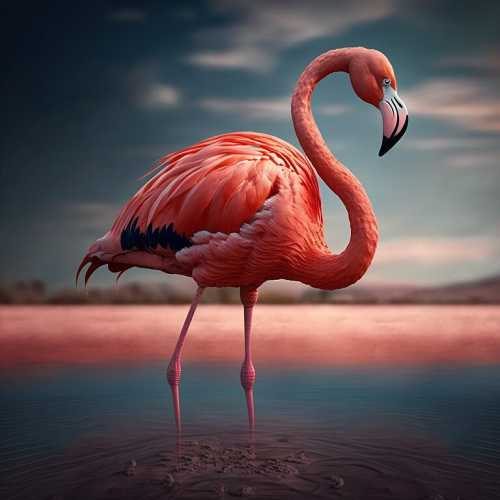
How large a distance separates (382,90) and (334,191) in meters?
0.74

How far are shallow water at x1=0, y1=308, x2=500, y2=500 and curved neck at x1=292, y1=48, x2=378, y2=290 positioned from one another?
3.95ft

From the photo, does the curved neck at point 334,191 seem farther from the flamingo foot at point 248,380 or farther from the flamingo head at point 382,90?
the flamingo foot at point 248,380

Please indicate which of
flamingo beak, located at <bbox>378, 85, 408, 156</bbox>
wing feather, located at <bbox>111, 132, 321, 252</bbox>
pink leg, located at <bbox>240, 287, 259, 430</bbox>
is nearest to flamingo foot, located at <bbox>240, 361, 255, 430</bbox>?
pink leg, located at <bbox>240, 287, 259, 430</bbox>

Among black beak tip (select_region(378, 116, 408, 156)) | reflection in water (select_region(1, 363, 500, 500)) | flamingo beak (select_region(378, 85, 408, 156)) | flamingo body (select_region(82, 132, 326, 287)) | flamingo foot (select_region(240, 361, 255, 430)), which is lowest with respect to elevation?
reflection in water (select_region(1, 363, 500, 500))

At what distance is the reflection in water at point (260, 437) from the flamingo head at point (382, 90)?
2.04 meters

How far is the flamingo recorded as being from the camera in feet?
14.3

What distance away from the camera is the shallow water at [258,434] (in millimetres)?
3836

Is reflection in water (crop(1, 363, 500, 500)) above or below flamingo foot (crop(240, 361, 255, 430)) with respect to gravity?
below

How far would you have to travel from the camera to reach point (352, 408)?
18.6 ft

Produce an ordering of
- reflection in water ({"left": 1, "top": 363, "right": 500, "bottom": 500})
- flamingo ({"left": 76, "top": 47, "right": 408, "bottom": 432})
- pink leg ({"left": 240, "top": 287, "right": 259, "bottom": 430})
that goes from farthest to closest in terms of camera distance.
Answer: pink leg ({"left": 240, "top": 287, "right": 259, "bottom": 430}), flamingo ({"left": 76, "top": 47, "right": 408, "bottom": 432}), reflection in water ({"left": 1, "top": 363, "right": 500, "bottom": 500})

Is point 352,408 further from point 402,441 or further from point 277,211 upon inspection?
point 277,211

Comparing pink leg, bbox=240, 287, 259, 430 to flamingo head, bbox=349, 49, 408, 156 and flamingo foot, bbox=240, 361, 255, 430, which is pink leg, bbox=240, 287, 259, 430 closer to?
flamingo foot, bbox=240, 361, 255, 430

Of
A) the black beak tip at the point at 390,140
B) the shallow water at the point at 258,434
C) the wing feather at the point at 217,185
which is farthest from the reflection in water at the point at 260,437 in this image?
the black beak tip at the point at 390,140

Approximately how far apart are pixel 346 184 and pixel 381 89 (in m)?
0.66
